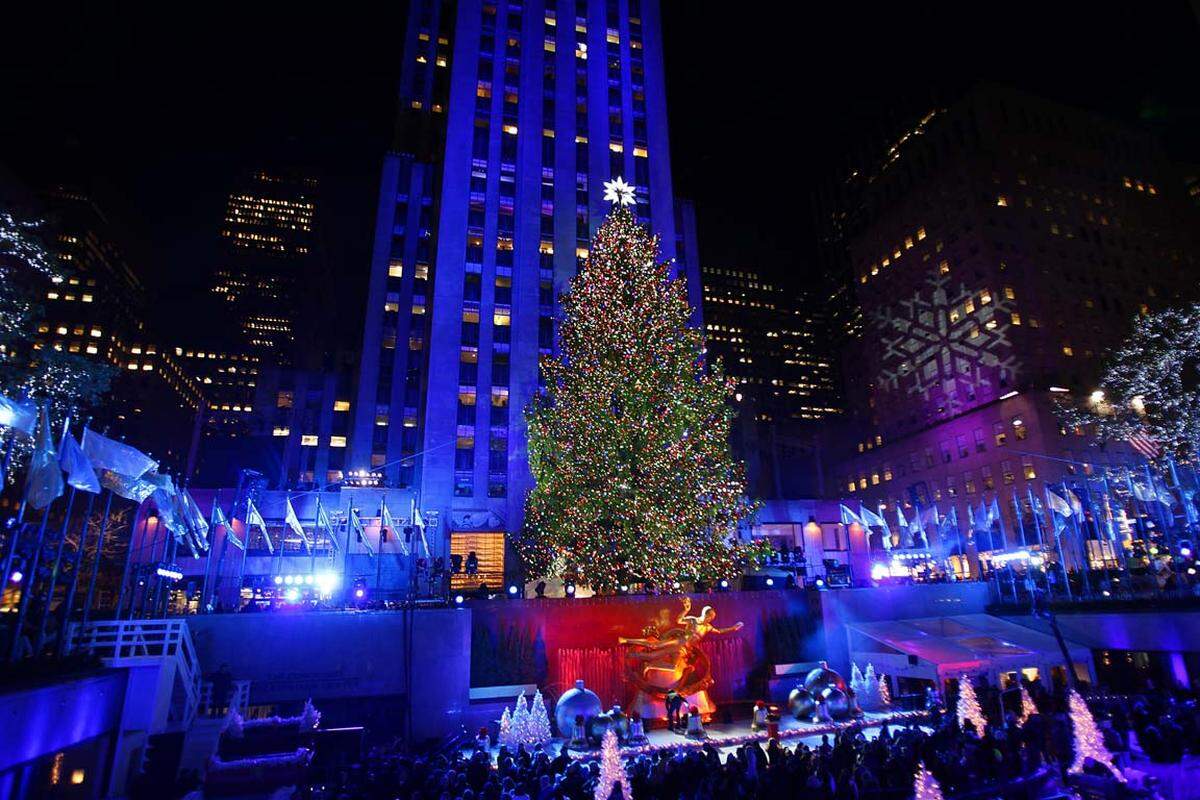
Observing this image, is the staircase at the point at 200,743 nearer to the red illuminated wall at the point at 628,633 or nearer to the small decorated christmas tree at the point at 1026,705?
the red illuminated wall at the point at 628,633

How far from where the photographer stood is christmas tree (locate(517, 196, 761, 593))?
26.3m

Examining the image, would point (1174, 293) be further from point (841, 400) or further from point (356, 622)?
point (356, 622)

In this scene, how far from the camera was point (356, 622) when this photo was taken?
21.1 m

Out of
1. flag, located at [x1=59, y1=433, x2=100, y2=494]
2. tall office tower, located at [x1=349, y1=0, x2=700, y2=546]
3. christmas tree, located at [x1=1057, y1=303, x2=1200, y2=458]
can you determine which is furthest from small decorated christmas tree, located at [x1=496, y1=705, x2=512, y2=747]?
christmas tree, located at [x1=1057, y1=303, x2=1200, y2=458]

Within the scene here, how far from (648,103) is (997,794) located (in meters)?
58.9

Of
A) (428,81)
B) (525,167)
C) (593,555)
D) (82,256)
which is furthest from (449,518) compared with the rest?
(82,256)

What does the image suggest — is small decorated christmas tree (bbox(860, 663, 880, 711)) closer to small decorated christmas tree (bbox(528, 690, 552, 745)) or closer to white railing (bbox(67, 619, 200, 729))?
small decorated christmas tree (bbox(528, 690, 552, 745))

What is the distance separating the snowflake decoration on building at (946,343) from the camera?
65.1 m

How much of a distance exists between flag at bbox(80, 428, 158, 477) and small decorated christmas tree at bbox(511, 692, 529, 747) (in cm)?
1226

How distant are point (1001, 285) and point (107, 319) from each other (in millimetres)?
Answer: 132746

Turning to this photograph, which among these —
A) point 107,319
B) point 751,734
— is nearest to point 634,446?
point 751,734

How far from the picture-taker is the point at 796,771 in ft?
39.3

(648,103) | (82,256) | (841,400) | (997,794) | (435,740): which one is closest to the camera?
(997,794)

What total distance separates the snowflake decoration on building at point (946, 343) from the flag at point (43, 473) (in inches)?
2770
